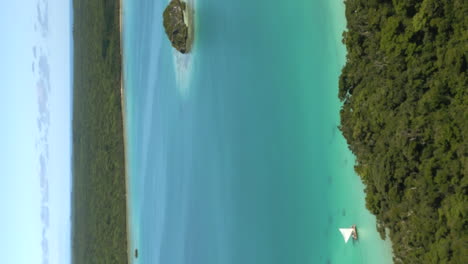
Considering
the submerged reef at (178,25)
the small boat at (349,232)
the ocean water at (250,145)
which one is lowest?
the small boat at (349,232)

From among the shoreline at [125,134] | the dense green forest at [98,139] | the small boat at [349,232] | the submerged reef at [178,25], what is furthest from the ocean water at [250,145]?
the dense green forest at [98,139]

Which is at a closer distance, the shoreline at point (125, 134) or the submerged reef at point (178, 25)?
the submerged reef at point (178, 25)

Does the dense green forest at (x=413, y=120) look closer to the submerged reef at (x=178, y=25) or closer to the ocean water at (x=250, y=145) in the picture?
the ocean water at (x=250, y=145)

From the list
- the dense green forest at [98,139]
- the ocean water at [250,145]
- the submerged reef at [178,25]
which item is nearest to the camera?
the ocean water at [250,145]

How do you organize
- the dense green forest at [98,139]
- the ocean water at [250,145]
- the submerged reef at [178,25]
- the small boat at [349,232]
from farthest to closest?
the dense green forest at [98,139]
the submerged reef at [178,25]
the ocean water at [250,145]
the small boat at [349,232]

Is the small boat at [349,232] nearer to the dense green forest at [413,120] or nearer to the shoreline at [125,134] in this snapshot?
the dense green forest at [413,120]

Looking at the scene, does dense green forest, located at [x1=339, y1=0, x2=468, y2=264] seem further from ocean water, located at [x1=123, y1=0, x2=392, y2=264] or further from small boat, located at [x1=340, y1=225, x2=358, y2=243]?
ocean water, located at [x1=123, y1=0, x2=392, y2=264]

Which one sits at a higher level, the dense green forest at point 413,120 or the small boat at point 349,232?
the dense green forest at point 413,120
